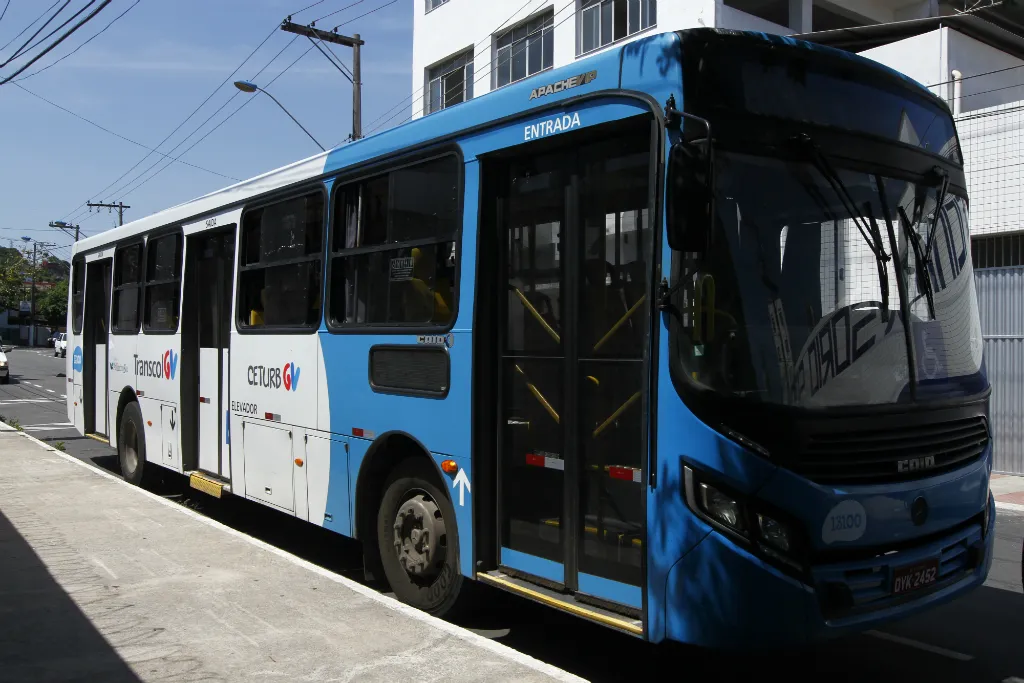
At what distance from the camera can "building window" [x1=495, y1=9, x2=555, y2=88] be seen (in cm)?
2327

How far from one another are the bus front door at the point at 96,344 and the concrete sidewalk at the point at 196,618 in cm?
464

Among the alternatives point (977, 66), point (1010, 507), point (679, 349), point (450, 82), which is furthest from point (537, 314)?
point (450, 82)

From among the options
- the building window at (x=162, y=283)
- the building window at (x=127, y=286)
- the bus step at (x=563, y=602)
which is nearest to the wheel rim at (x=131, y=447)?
the building window at (x=127, y=286)

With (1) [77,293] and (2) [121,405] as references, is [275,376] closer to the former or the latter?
(2) [121,405]

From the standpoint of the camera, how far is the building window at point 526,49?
76.3ft

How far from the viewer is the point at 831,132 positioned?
4711 mm

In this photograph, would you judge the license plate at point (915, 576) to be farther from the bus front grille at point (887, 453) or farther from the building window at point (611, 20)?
the building window at point (611, 20)

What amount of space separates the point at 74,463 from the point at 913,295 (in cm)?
1114

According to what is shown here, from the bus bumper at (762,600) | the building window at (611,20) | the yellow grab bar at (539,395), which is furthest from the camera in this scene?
the building window at (611,20)

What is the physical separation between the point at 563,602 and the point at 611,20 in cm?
1889

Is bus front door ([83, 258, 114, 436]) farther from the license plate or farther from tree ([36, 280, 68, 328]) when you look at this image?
tree ([36, 280, 68, 328])

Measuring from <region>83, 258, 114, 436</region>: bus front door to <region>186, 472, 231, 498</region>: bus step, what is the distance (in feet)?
12.4

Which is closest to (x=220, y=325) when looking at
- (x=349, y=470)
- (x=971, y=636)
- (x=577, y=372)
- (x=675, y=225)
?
(x=349, y=470)

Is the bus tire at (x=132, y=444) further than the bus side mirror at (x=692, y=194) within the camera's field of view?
Yes
